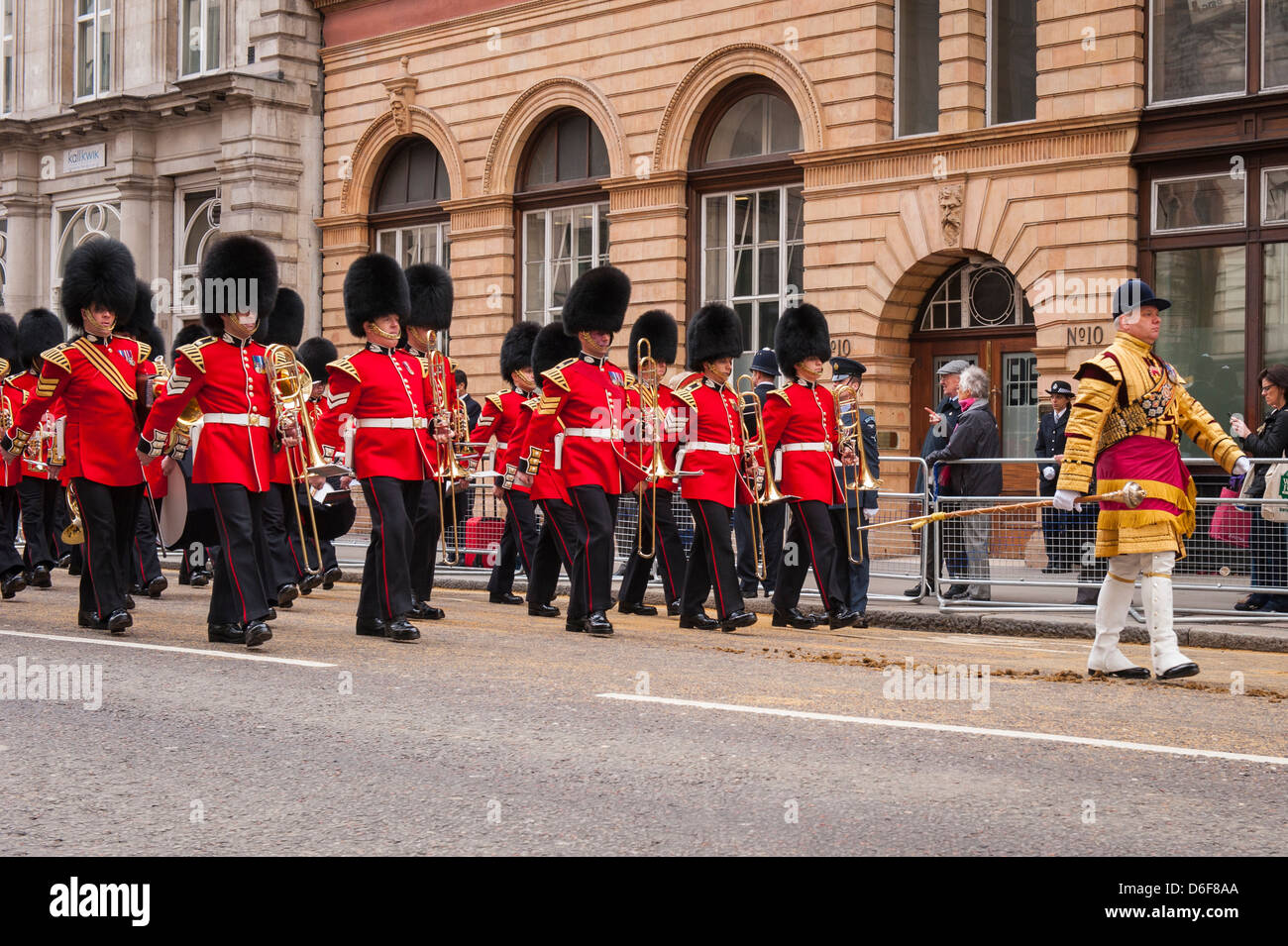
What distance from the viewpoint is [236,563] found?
33.0 feet

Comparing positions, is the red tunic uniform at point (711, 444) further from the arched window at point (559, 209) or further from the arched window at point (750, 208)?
the arched window at point (559, 209)

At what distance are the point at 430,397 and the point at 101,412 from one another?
2039mm

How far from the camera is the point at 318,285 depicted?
28453 mm

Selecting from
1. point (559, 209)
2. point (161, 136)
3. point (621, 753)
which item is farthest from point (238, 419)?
point (161, 136)

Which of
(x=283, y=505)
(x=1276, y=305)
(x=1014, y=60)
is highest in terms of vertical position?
(x=1014, y=60)

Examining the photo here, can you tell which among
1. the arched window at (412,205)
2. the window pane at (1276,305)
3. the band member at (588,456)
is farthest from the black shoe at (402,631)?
the arched window at (412,205)

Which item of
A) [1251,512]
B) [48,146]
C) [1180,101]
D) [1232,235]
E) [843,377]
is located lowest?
[1251,512]

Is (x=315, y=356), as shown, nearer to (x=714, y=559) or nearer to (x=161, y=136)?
(x=714, y=559)

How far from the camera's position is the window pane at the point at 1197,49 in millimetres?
18016

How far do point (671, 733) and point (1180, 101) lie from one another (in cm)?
1317

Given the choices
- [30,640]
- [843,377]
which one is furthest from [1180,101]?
[30,640]

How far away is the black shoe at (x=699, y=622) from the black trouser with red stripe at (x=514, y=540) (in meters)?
1.98
